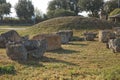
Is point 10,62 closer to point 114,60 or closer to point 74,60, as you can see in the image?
point 74,60

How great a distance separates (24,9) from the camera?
99.9 m

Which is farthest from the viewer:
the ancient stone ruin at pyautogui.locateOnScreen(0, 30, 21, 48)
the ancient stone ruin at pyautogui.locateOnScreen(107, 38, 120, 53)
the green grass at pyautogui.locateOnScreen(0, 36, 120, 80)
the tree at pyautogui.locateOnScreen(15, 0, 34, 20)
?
the tree at pyautogui.locateOnScreen(15, 0, 34, 20)

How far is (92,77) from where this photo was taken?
11859 millimetres

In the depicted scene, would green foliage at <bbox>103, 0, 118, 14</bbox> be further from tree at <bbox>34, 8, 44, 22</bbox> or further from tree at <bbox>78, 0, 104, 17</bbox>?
tree at <bbox>34, 8, 44, 22</bbox>

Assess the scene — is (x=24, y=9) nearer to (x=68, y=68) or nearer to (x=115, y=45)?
(x=115, y=45)

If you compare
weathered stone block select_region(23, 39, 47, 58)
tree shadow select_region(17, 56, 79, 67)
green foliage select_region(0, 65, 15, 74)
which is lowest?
tree shadow select_region(17, 56, 79, 67)

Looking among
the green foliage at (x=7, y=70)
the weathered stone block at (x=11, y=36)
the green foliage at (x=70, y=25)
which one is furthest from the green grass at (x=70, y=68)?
the green foliage at (x=70, y=25)

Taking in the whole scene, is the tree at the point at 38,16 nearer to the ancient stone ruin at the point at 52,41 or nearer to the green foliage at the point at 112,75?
the ancient stone ruin at the point at 52,41

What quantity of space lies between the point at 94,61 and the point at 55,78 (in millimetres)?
4453

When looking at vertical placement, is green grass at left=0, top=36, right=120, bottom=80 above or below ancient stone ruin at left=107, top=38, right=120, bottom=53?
below

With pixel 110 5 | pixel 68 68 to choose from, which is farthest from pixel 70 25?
pixel 110 5

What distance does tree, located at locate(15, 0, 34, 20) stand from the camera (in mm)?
99062

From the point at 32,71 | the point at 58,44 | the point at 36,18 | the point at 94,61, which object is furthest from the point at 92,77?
the point at 36,18

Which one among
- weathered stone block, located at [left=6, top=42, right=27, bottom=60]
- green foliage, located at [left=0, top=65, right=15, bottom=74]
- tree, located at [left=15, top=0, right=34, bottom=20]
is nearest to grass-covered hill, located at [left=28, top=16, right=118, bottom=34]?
weathered stone block, located at [left=6, top=42, right=27, bottom=60]
